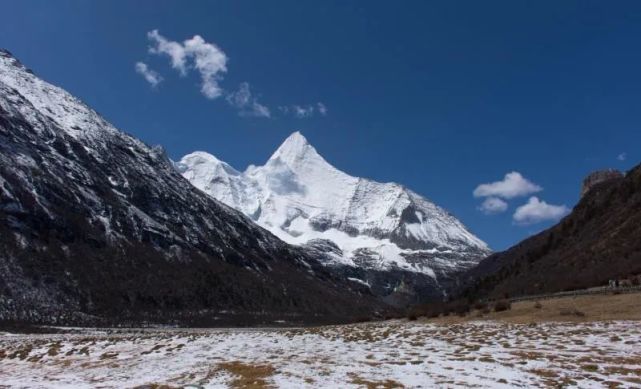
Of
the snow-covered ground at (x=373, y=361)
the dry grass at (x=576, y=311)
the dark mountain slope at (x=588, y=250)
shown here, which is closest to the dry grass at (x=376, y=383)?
the snow-covered ground at (x=373, y=361)

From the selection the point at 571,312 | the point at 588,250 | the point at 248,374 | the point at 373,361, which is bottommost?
the point at 248,374

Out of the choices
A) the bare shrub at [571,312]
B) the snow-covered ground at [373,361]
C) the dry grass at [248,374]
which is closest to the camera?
the snow-covered ground at [373,361]

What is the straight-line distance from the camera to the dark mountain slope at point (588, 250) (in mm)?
67312

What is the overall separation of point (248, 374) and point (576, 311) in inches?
927

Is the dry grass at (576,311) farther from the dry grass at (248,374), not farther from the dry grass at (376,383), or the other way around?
the dry grass at (248,374)

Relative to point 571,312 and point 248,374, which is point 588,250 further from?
point 248,374

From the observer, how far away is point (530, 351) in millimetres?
24547

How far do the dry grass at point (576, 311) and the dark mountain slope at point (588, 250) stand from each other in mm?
17818

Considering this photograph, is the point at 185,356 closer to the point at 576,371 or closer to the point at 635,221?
the point at 576,371

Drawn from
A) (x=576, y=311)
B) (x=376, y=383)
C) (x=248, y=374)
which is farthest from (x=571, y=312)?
(x=248, y=374)

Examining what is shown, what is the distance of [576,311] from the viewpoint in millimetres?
35719

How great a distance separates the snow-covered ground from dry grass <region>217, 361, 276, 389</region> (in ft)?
0.16

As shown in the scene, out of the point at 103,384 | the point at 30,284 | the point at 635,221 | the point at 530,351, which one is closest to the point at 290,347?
the point at 103,384

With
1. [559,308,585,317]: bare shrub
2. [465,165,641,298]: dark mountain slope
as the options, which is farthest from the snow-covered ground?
[465,165,641,298]: dark mountain slope
